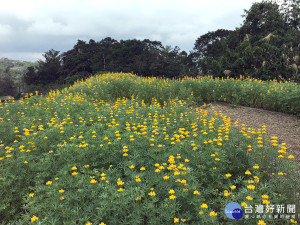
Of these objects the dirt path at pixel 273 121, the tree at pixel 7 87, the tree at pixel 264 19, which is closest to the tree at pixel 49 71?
the tree at pixel 7 87

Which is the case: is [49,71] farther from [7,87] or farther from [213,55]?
[213,55]

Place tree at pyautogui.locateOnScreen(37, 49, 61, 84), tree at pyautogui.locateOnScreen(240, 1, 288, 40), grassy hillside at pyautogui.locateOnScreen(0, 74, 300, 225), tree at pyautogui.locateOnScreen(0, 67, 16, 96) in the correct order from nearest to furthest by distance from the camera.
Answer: grassy hillside at pyautogui.locateOnScreen(0, 74, 300, 225)
tree at pyautogui.locateOnScreen(240, 1, 288, 40)
tree at pyautogui.locateOnScreen(37, 49, 61, 84)
tree at pyautogui.locateOnScreen(0, 67, 16, 96)

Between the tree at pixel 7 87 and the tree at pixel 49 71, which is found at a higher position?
the tree at pixel 49 71

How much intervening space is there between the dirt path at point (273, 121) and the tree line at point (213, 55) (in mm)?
8487

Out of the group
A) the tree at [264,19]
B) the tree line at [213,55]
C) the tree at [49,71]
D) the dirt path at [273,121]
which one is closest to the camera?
the dirt path at [273,121]

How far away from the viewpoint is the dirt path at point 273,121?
4.98 m

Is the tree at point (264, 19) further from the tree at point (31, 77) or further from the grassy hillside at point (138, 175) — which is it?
the tree at point (31, 77)

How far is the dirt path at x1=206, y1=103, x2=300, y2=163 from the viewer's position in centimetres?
498

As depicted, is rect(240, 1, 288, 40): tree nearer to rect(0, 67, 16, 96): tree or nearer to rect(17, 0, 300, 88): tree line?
rect(17, 0, 300, 88): tree line

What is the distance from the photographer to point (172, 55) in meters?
31.4

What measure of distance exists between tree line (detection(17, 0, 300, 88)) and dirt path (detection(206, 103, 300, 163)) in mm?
8487

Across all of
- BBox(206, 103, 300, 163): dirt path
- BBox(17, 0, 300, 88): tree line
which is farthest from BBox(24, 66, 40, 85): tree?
BBox(206, 103, 300, 163): dirt path

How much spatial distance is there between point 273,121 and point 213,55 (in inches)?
928

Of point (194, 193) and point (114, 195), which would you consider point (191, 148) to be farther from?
point (114, 195)
